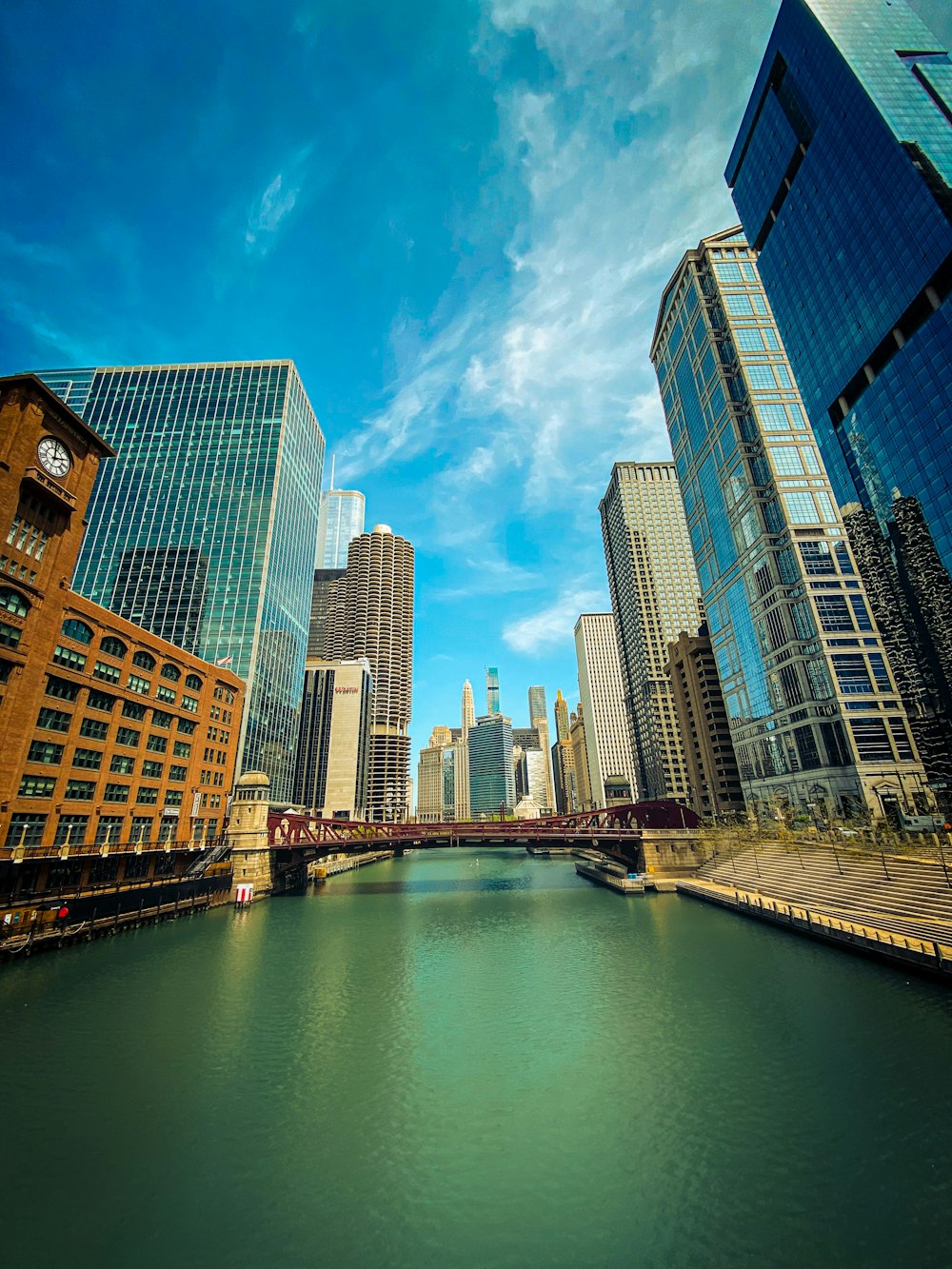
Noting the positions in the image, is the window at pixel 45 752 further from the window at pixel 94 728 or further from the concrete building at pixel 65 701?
the window at pixel 94 728

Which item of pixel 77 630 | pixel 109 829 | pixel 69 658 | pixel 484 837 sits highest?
pixel 77 630

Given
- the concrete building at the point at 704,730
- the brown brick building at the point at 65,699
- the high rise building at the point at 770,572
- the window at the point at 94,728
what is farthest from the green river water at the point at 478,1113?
the concrete building at the point at 704,730

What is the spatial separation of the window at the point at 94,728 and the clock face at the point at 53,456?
2325 cm

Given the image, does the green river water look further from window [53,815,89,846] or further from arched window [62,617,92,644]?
arched window [62,617,92,644]

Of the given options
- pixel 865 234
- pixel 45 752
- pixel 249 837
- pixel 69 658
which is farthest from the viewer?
pixel 865 234

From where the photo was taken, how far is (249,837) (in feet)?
247

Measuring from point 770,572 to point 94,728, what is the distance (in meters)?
113

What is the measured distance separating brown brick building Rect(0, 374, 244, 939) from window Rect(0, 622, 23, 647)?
0.09m

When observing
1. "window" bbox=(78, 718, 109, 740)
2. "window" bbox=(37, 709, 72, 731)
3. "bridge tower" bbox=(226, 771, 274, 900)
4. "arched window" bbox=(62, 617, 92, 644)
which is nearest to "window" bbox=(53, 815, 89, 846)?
"window" bbox=(78, 718, 109, 740)

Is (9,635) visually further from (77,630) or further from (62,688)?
(77,630)

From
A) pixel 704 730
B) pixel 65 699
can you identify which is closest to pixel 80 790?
pixel 65 699

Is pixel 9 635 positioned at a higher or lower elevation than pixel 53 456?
lower

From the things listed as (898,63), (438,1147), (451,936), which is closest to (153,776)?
(451,936)

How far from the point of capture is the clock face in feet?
159
